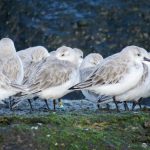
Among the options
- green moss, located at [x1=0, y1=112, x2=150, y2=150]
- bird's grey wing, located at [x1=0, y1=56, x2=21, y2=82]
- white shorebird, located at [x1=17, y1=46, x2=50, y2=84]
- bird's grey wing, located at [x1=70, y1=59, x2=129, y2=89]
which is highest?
white shorebird, located at [x1=17, y1=46, x2=50, y2=84]

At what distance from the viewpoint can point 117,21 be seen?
28.7m

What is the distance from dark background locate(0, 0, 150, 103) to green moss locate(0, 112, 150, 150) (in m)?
13.7

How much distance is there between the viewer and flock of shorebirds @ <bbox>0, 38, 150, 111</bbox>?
597 inches

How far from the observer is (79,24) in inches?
1110

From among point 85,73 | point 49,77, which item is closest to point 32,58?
point 85,73

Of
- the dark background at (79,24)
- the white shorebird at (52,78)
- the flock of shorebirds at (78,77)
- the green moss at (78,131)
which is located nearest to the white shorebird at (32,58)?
the flock of shorebirds at (78,77)

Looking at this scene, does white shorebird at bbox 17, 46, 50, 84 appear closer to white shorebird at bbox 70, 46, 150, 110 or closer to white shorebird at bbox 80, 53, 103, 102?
white shorebird at bbox 80, 53, 103, 102

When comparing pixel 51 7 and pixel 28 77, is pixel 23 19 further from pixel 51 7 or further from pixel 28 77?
pixel 28 77

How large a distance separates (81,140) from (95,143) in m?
0.21

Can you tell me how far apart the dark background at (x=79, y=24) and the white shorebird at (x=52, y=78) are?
36.7 ft

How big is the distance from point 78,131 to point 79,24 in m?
15.8

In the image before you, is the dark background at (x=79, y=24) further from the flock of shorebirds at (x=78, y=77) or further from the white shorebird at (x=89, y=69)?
the flock of shorebirds at (x=78, y=77)

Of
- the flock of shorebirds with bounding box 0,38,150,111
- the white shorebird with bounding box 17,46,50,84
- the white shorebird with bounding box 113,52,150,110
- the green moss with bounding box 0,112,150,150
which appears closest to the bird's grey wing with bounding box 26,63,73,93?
the flock of shorebirds with bounding box 0,38,150,111

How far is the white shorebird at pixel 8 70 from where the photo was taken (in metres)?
14.1
